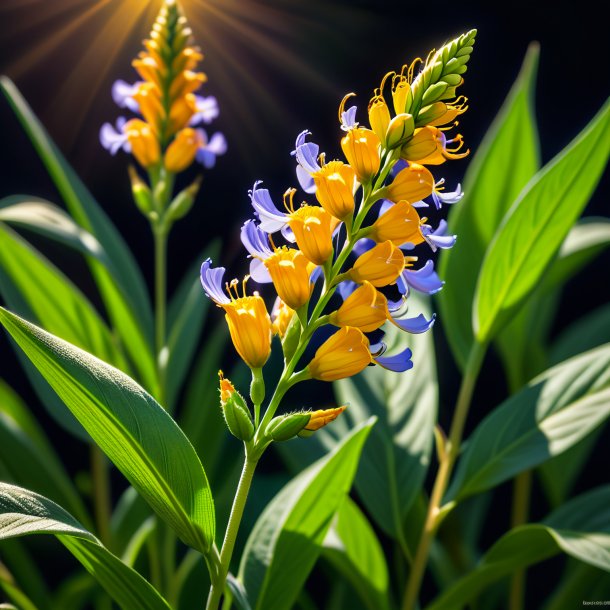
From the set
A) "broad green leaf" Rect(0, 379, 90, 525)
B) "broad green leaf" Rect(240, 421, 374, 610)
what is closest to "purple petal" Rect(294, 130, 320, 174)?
"broad green leaf" Rect(240, 421, 374, 610)

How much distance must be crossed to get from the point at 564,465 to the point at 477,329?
39cm

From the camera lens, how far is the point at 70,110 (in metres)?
1.27

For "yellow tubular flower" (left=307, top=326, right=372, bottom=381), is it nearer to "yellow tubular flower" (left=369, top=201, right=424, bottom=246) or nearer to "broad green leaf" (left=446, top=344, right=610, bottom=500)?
"yellow tubular flower" (left=369, top=201, right=424, bottom=246)

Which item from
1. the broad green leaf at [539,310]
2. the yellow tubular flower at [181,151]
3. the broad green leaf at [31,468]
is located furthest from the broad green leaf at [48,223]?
the broad green leaf at [539,310]

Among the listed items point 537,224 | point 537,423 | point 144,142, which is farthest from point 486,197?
point 144,142

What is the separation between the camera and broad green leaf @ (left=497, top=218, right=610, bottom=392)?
0.93 metres

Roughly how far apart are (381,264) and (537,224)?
308 millimetres

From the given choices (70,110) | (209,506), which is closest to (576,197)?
(209,506)

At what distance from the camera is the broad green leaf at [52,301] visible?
2.86 ft

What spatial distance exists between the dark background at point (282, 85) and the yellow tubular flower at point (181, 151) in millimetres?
350

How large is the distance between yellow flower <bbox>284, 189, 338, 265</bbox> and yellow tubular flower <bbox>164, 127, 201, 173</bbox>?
443 millimetres

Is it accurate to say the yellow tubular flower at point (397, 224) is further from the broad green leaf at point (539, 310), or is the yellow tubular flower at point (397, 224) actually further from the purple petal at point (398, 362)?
the broad green leaf at point (539, 310)

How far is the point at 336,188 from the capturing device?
19.3 inches

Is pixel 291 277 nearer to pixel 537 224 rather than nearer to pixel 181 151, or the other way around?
pixel 537 224
